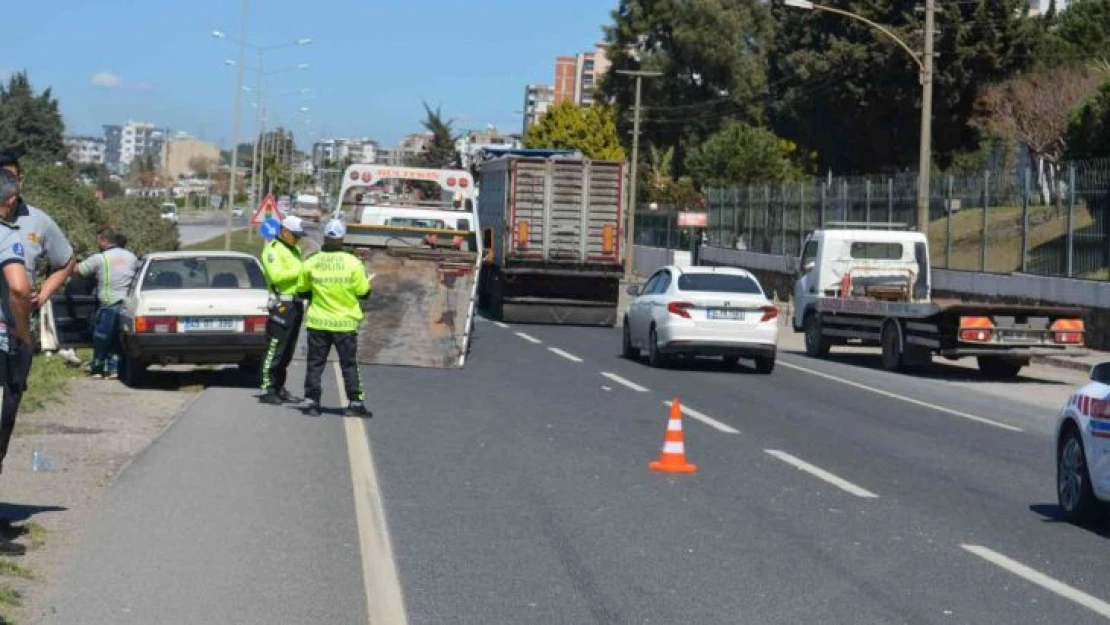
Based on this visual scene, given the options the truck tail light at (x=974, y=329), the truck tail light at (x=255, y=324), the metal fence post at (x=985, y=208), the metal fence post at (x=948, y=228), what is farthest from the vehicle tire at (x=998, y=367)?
the truck tail light at (x=255, y=324)

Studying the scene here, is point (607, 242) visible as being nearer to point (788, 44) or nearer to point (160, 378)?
point (160, 378)

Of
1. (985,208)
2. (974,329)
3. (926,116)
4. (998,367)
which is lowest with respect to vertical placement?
(998,367)

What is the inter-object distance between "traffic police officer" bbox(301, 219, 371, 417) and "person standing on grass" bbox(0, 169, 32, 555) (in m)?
7.42

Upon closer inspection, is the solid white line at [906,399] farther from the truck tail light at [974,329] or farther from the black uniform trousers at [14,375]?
the black uniform trousers at [14,375]

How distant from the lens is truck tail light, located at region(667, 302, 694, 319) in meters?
24.2

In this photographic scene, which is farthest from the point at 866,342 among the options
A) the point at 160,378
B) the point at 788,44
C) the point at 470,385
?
the point at 788,44

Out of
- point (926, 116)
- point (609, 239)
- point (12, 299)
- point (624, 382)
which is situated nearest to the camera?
point (12, 299)

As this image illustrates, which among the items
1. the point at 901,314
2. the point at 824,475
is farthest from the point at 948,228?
the point at 824,475

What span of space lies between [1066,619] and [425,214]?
23.2m

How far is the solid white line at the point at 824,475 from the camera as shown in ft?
41.5

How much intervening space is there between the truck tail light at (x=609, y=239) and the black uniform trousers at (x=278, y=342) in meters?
17.3

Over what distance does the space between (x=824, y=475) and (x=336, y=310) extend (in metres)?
5.33

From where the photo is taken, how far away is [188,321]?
18766 mm

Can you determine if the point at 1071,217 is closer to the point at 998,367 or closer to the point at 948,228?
the point at 948,228
